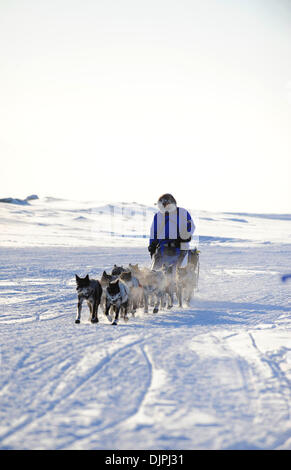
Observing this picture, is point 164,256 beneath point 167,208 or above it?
beneath

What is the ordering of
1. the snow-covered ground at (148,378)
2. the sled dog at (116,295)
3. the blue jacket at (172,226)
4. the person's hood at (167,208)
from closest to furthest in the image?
the snow-covered ground at (148,378), the sled dog at (116,295), the person's hood at (167,208), the blue jacket at (172,226)

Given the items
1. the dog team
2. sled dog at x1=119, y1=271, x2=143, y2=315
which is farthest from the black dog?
sled dog at x1=119, y1=271, x2=143, y2=315

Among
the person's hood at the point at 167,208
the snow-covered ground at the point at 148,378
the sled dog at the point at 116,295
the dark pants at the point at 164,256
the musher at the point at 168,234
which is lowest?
the snow-covered ground at the point at 148,378

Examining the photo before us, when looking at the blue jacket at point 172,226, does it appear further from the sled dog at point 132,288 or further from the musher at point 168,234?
the sled dog at point 132,288

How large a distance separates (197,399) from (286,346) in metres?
2.14

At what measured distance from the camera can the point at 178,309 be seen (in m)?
8.52

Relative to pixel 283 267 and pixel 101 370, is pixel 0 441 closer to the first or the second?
pixel 101 370

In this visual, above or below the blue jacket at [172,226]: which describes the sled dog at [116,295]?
below

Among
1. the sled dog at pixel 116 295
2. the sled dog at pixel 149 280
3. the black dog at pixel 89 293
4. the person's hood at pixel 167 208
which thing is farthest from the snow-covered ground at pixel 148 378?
the person's hood at pixel 167 208

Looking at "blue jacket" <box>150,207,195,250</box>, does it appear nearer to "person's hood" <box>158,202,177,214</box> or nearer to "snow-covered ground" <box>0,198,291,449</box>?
"person's hood" <box>158,202,177,214</box>

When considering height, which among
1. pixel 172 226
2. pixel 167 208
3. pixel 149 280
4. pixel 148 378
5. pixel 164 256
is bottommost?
pixel 148 378
